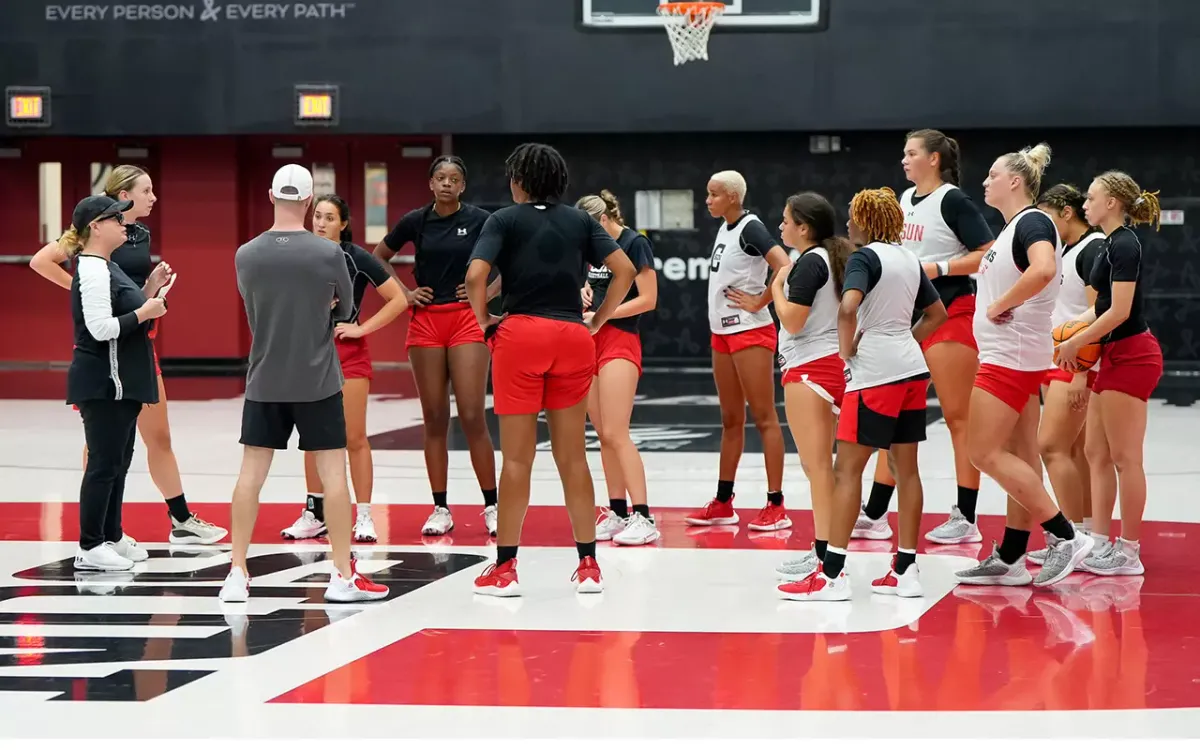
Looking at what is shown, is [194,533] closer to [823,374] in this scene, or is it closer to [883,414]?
[823,374]

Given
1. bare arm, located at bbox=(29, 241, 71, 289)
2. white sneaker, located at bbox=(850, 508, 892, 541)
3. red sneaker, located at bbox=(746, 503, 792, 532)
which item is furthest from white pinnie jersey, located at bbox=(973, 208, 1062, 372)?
bare arm, located at bbox=(29, 241, 71, 289)

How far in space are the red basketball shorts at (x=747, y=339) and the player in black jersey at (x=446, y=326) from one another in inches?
47.5

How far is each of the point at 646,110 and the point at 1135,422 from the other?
1093 cm

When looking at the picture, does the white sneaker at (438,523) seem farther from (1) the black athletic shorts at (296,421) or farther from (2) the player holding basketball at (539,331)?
(1) the black athletic shorts at (296,421)

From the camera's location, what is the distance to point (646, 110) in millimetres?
16719

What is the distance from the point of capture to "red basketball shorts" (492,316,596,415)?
587cm

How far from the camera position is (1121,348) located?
637 centimetres

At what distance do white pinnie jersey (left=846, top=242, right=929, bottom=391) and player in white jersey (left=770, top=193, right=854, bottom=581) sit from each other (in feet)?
1.03

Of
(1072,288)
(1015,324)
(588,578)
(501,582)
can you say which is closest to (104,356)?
(501,582)

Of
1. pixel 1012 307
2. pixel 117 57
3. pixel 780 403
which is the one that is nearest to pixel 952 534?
pixel 1012 307

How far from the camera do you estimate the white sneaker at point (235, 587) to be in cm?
587

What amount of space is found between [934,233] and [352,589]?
3079 millimetres

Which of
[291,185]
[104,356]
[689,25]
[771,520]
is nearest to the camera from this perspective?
[291,185]

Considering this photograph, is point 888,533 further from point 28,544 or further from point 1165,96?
point 1165,96
